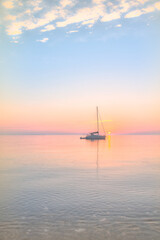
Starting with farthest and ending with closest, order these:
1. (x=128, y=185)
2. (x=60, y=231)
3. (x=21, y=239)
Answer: (x=128, y=185) → (x=60, y=231) → (x=21, y=239)

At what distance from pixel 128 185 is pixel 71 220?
10513 millimetres

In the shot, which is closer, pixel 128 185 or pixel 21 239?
pixel 21 239

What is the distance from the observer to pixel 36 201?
1562cm

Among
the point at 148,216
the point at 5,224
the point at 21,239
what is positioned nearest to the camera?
the point at 21,239

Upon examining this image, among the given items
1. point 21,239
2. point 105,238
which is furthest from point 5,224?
point 105,238

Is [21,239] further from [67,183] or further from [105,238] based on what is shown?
[67,183]

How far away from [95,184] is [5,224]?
11403 millimetres

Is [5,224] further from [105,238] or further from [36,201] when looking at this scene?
[105,238]

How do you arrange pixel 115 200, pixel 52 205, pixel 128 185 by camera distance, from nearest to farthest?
pixel 52 205
pixel 115 200
pixel 128 185

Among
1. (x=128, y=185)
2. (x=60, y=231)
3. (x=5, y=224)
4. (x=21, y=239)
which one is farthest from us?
(x=128, y=185)

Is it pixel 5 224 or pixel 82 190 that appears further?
pixel 82 190

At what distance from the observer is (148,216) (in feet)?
41.3

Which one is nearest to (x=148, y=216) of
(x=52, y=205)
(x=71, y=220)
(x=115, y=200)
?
(x=115, y=200)

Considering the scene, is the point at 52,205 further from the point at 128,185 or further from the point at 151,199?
the point at 128,185
